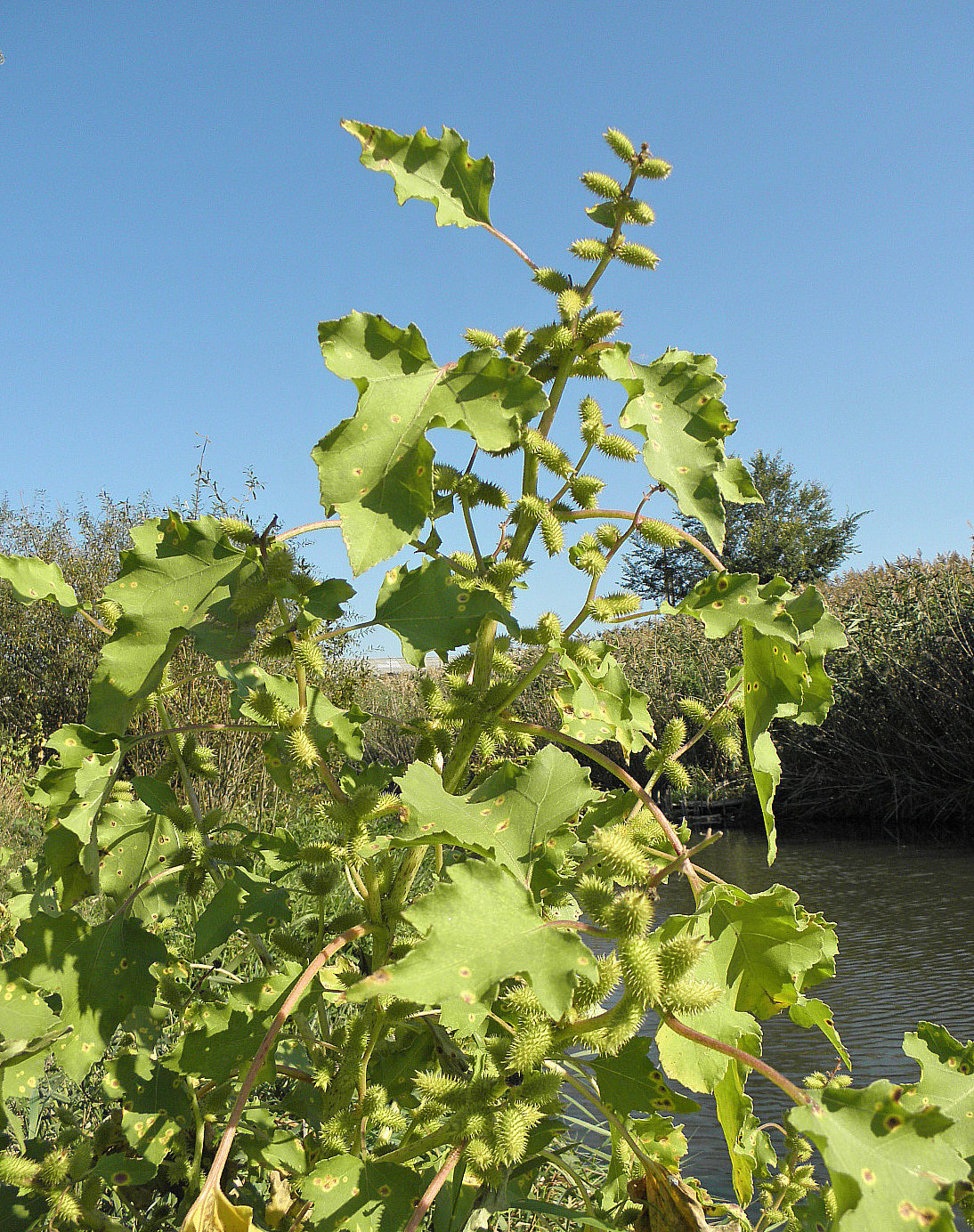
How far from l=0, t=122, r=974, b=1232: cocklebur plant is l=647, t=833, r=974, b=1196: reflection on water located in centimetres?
187

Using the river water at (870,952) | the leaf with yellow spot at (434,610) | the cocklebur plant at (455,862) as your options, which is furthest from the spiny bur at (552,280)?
the river water at (870,952)

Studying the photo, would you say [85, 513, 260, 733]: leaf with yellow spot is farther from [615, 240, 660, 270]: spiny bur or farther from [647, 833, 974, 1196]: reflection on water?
[647, 833, 974, 1196]: reflection on water

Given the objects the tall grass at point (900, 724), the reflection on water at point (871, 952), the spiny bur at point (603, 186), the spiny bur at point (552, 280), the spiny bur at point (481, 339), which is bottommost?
the reflection on water at point (871, 952)

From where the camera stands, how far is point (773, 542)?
2414 cm

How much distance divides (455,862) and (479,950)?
0.94 ft

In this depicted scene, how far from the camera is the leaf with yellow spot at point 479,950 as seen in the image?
2.08 ft

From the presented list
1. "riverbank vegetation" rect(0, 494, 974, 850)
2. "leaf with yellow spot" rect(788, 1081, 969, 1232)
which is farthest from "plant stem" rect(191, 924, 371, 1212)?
"riverbank vegetation" rect(0, 494, 974, 850)

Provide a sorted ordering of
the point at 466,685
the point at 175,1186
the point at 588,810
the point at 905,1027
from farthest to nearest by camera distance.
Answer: the point at 905,1027 → the point at 175,1186 → the point at 588,810 → the point at 466,685

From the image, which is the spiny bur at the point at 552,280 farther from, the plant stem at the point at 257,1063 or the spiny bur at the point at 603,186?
the plant stem at the point at 257,1063

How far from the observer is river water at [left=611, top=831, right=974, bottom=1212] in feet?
9.63

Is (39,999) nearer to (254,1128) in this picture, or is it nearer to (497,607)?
(254,1128)

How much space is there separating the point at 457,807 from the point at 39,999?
582 millimetres

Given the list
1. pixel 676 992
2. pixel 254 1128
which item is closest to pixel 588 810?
pixel 676 992

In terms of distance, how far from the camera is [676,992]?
2.13ft
